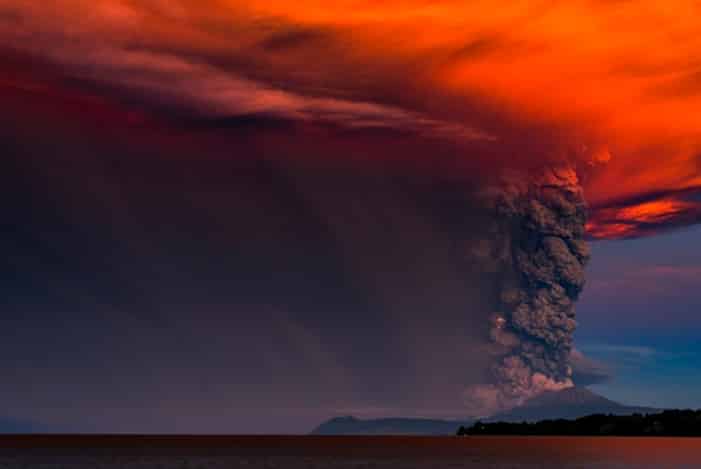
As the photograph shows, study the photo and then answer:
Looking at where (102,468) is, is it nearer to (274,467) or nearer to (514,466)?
(274,467)

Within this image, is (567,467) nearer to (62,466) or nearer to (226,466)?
(226,466)

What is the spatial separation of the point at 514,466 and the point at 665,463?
28483 mm

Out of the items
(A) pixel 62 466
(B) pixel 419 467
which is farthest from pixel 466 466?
(A) pixel 62 466

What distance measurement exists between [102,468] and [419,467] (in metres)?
59.4

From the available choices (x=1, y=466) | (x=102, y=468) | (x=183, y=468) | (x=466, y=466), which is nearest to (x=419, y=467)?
(x=466, y=466)

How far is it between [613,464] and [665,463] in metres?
9.86

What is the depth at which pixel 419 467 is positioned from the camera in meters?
198

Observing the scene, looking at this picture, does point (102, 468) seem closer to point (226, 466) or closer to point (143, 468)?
point (143, 468)

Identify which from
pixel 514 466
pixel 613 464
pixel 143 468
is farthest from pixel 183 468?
pixel 613 464

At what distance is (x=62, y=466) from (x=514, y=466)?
85.6 m

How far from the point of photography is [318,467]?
195750 millimetres

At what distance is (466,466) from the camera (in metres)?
198

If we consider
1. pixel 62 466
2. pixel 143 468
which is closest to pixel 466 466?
pixel 143 468

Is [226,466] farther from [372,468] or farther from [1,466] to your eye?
[1,466]
